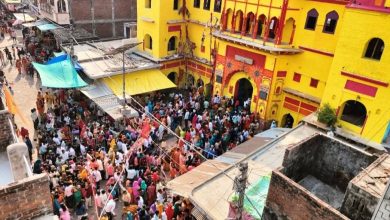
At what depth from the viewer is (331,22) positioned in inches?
637

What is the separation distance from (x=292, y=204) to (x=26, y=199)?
582 centimetres

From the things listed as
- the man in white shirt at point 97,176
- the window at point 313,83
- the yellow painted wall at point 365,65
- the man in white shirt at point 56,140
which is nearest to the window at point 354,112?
the yellow painted wall at point 365,65

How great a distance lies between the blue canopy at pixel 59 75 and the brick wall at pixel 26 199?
43.1ft

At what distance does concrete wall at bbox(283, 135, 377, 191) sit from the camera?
8992 millimetres

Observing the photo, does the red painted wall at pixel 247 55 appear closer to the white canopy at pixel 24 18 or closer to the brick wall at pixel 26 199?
the brick wall at pixel 26 199

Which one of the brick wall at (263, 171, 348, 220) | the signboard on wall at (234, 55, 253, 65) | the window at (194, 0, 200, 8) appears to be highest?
the window at (194, 0, 200, 8)

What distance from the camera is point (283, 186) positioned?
783 centimetres

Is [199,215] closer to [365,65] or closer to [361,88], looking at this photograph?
[361,88]

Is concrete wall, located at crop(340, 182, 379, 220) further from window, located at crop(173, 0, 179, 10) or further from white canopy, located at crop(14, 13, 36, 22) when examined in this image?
white canopy, located at crop(14, 13, 36, 22)

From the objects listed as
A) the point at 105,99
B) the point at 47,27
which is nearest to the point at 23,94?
the point at 105,99

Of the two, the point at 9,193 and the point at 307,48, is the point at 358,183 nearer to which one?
the point at 9,193

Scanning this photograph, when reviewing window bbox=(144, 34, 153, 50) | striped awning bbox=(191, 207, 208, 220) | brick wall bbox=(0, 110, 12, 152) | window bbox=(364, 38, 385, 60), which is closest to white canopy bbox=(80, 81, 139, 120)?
window bbox=(144, 34, 153, 50)

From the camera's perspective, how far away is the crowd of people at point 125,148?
11.5m

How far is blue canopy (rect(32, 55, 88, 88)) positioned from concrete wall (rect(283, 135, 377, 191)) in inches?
531
